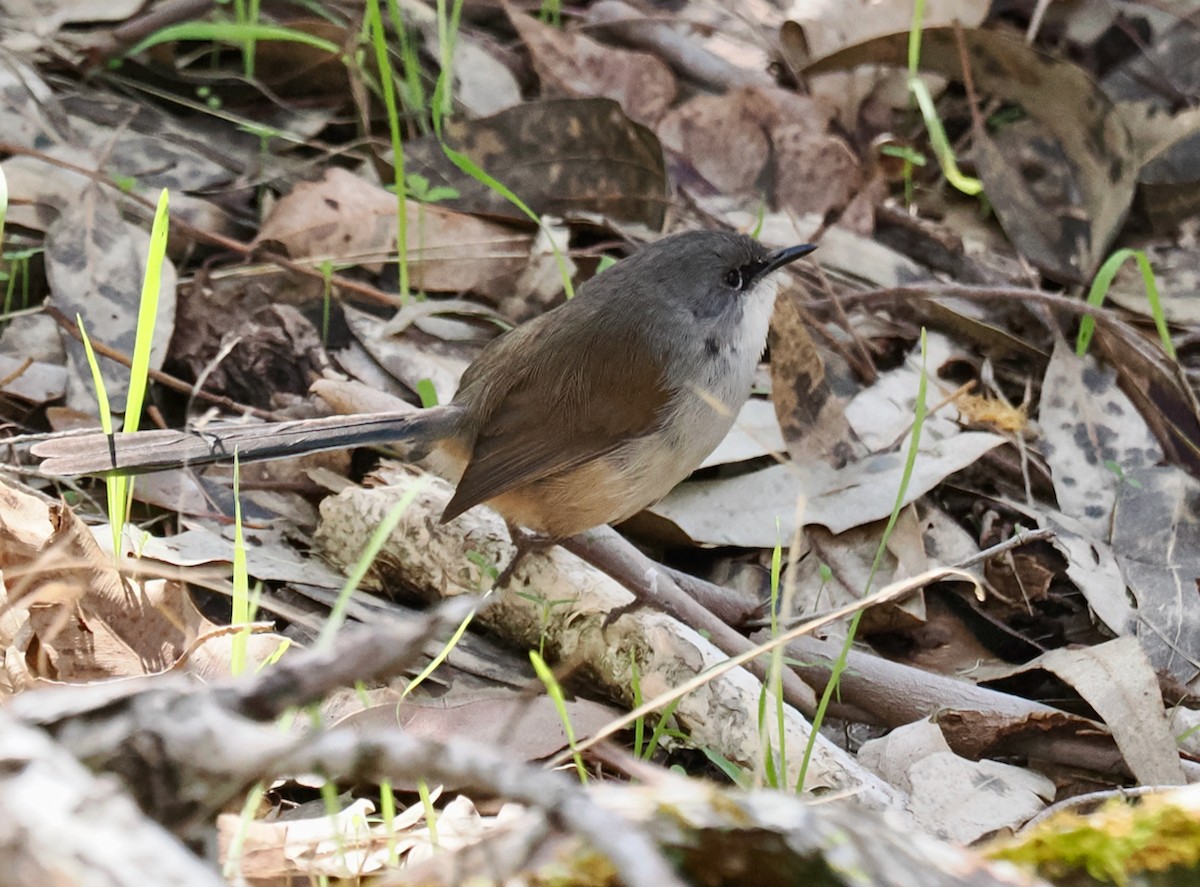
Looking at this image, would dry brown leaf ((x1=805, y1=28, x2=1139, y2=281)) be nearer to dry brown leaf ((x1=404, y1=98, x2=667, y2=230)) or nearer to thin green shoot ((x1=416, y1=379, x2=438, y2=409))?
dry brown leaf ((x1=404, y1=98, x2=667, y2=230))

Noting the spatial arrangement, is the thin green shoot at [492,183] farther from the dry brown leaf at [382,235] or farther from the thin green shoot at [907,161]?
the thin green shoot at [907,161]

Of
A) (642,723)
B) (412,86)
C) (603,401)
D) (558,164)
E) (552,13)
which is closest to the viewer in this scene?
(642,723)

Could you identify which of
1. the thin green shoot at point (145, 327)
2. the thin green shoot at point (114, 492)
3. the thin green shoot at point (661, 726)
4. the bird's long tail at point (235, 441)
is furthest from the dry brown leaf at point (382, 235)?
the thin green shoot at point (661, 726)

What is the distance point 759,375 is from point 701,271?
2.93ft

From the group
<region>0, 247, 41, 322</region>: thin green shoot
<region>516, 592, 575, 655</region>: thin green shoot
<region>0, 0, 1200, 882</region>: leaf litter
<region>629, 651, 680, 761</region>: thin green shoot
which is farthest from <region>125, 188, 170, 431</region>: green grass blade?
<region>0, 247, 41, 322</region>: thin green shoot

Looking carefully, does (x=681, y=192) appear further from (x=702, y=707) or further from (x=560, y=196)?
(x=702, y=707)

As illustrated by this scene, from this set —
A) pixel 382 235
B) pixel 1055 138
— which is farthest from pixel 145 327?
pixel 1055 138

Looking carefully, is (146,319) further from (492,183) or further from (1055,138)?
(1055,138)

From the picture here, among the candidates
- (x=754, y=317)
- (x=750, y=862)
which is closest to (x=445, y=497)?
(x=754, y=317)

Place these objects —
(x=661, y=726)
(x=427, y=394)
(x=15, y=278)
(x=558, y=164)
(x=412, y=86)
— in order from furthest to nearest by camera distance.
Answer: (x=412, y=86)
(x=558, y=164)
(x=15, y=278)
(x=427, y=394)
(x=661, y=726)

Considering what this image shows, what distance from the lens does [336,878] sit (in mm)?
2383

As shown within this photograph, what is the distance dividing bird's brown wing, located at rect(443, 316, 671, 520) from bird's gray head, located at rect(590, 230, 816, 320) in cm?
18

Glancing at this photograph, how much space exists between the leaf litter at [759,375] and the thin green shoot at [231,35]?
10 cm

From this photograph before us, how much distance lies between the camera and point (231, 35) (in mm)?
5148
